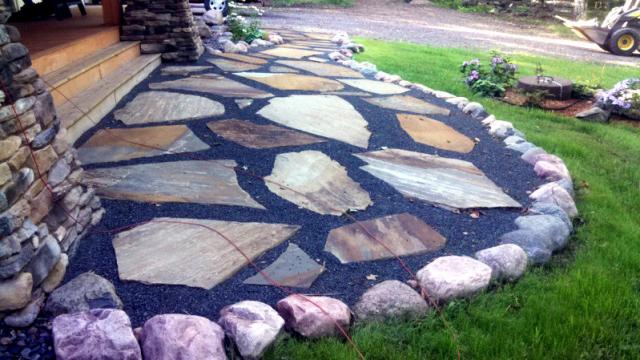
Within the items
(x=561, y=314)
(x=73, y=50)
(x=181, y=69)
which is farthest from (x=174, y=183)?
(x=181, y=69)

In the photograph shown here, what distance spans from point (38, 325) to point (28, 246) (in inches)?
9.5

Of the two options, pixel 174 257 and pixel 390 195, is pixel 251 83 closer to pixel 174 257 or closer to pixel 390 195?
pixel 390 195

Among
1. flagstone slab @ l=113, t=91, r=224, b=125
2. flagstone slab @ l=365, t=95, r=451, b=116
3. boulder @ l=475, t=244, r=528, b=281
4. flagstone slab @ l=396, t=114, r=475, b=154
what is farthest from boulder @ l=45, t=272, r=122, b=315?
flagstone slab @ l=365, t=95, r=451, b=116

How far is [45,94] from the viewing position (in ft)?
5.95

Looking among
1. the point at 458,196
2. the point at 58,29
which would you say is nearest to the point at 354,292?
the point at 458,196

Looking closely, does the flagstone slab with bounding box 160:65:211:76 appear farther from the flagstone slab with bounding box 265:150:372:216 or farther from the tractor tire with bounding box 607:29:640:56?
the tractor tire with bounding box 607:29:640:56

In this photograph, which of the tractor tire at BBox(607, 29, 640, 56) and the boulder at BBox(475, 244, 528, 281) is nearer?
the boulder at BBox(475, 244, 528, 281)

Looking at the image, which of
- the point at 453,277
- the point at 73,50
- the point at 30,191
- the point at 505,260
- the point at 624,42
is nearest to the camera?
the point at 30,191

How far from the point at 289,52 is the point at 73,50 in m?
3.00

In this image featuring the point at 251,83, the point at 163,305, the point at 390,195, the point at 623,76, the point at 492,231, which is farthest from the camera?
the point at 623,76

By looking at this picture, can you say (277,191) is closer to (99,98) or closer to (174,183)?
(174,183)

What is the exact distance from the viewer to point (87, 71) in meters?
3.50

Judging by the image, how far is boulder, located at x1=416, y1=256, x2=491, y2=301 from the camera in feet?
5.87

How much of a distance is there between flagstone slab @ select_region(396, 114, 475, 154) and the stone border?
0.94 m
